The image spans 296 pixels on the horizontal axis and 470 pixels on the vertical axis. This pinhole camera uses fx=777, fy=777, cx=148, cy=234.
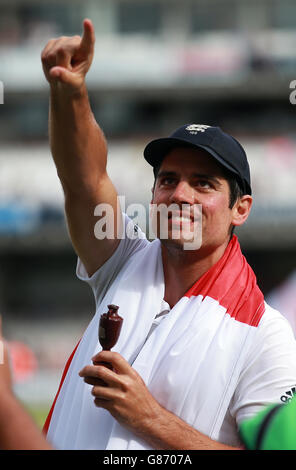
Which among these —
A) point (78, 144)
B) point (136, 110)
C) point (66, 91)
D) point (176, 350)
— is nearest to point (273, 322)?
point (176, 350)

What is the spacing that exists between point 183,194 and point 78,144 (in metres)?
0.40

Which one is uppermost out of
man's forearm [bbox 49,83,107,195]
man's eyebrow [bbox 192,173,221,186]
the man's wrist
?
the man's wrist

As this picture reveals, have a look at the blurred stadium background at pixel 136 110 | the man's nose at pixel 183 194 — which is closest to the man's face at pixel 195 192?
the man's nose at pixel 183 194

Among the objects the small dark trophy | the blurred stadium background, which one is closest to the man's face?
the small dark trophy

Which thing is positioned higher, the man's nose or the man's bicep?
the man's nose

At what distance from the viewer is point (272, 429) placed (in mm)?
2148

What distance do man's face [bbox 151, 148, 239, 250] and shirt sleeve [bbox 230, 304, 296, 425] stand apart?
389 millimetres

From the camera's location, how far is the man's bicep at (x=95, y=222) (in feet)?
9.04

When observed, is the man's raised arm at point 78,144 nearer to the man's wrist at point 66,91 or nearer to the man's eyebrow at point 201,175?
the man's wrist at point 66,91

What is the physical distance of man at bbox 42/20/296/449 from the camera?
246 centimetres

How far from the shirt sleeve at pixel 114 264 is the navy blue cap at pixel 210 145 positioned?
1.00 feet

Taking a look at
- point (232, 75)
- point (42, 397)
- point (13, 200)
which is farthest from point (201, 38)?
point (42, 397)

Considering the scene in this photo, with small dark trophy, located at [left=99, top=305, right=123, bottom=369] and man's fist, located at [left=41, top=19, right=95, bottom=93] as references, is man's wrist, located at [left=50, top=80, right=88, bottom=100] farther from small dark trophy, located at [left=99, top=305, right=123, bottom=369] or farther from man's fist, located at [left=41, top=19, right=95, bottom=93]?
small dark trophy, located at [left=99, top=305, right=123, bottom=369]
